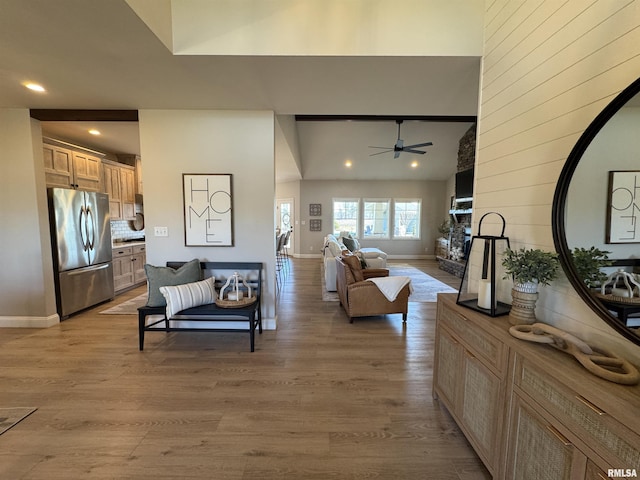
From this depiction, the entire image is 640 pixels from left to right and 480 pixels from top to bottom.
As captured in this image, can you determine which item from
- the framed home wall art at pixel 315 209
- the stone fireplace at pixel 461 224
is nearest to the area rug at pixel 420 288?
the stone fireplace at pixel 461 224

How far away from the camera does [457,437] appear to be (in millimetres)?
1727

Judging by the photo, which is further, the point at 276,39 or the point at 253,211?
the point at 253,211

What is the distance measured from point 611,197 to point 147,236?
3.89 meters

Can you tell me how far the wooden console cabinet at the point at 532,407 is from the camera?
0.85m

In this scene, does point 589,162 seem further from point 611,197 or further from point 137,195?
point 137,195

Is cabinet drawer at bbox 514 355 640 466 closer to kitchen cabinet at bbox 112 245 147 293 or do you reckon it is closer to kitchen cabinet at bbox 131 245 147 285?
kitchen cabinet at bbox 112 245 147 293

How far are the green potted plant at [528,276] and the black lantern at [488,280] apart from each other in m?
0.10

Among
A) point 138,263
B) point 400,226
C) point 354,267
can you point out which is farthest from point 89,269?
point 400,226

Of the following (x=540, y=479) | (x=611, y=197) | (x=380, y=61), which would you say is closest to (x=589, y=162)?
(x=611, y=197)

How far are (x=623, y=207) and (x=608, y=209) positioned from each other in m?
0.05

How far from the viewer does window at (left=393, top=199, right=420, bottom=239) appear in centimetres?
909

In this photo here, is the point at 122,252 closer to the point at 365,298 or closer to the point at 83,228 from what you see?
the point at 83,228

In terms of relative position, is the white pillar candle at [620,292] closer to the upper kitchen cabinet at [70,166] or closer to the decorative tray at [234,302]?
the decorative tray at [234,302]

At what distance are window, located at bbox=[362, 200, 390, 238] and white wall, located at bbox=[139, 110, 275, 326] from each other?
6292 mm
